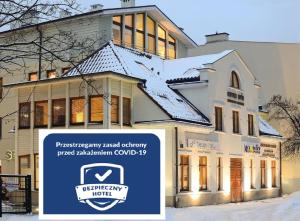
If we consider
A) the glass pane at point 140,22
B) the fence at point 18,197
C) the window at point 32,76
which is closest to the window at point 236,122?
the glass pane at point 140,22

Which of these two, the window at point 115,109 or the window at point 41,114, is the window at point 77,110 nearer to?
the window at point 115,109

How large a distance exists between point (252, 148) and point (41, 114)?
541 inches

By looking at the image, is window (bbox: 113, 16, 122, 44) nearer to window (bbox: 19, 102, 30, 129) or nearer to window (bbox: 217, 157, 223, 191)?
window (bbox: 19, 102, 30, 129)

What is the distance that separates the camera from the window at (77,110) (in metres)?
29.2

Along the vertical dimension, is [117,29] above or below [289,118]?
above

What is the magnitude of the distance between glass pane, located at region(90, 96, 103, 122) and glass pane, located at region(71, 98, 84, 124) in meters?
0.57

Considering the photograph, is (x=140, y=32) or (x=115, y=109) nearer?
(x=115, y=109)

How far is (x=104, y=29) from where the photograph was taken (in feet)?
111

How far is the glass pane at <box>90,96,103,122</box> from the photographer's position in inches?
1121

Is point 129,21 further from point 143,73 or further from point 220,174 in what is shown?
point 220,174

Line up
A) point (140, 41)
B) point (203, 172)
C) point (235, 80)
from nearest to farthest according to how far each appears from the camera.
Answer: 1. point (203, 172)
2. point (235, 80)
3. point (140, 41)

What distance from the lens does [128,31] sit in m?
35.4

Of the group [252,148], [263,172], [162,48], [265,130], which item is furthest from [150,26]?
[263,172]

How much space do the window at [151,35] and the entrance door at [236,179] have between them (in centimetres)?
848
